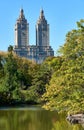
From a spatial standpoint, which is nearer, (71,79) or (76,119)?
(71,79)

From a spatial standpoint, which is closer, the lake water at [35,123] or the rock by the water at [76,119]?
the lake water at [35,123]

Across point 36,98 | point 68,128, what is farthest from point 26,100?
point 68,128

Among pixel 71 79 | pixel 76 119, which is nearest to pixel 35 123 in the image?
pixel 76 119

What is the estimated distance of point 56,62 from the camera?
116ft

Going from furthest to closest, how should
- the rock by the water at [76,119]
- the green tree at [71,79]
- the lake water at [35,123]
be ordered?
the rock by the water at [76,119]
the lake water at [35,123]
the green tree at [71,79]

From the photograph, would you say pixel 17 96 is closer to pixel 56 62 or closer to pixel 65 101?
pixel 56 62

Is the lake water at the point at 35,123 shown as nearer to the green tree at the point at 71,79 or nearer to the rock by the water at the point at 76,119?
the rock by the water at the point at 76,119

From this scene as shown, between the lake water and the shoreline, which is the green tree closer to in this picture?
the lake water

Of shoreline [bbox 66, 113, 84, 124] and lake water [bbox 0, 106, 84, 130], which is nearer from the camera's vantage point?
lake water [bbox 0, 106, 84, 130]

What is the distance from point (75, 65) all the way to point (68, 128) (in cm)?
434

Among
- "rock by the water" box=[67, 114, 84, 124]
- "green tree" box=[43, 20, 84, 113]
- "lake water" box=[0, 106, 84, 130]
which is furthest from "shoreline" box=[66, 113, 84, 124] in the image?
"green tree" box=[43, 20, 84, 113]

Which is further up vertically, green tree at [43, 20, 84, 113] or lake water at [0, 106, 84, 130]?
green tree at [43, 20, 84, 113]

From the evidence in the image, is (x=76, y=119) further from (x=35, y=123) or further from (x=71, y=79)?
(x=71, y=79)

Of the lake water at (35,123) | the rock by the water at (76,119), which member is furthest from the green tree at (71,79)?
the rock by the water at (76,119)
